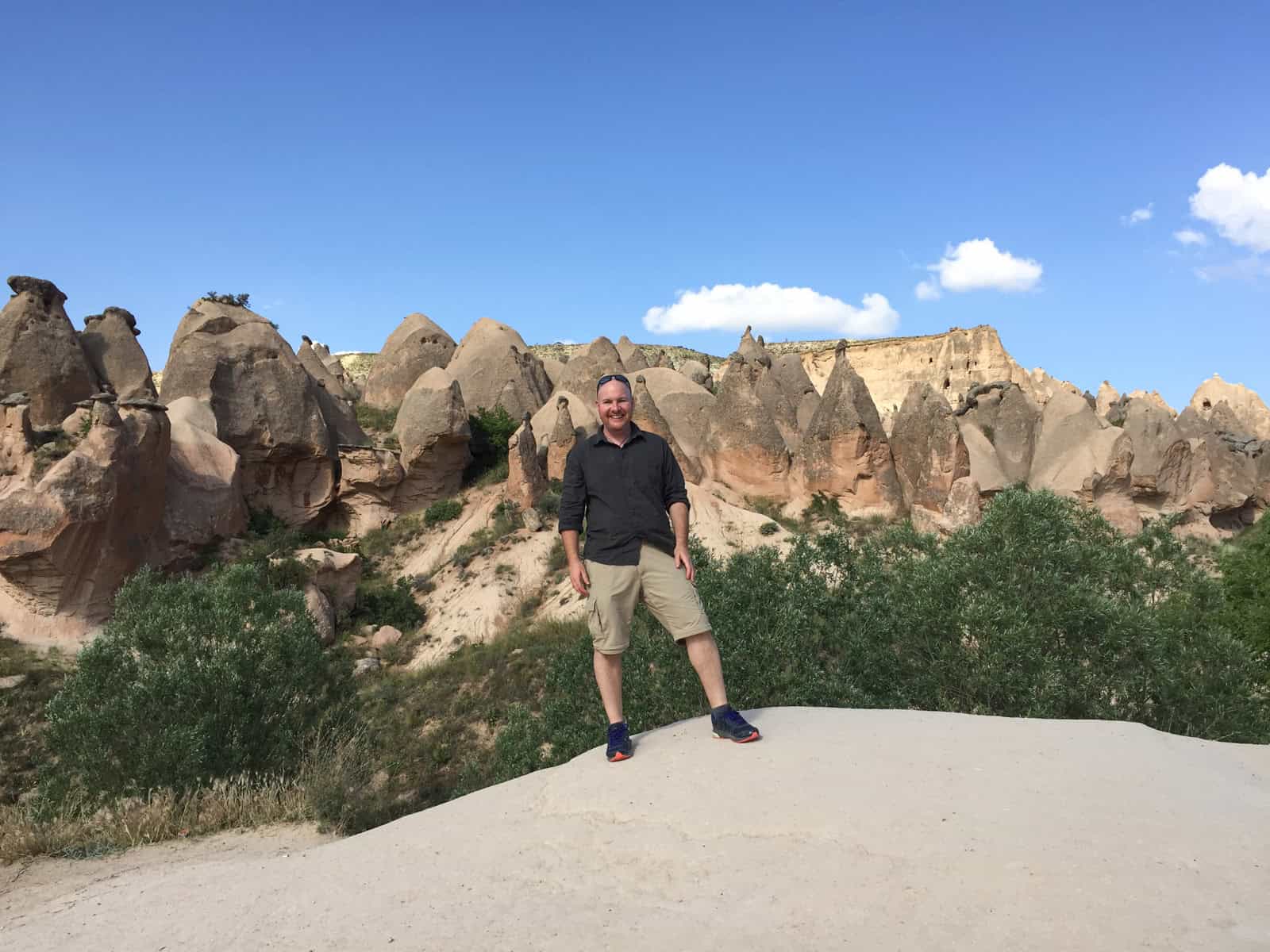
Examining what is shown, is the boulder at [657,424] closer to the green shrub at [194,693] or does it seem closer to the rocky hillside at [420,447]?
the rocky hillside at [420,447]

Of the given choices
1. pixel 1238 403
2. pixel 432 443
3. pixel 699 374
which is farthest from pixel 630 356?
pixel 1238 403

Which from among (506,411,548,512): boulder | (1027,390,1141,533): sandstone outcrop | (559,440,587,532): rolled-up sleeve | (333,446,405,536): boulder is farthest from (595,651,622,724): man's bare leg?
(1027,390,1141,533): sandstone outcrop

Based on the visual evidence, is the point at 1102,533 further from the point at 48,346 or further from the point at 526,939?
the point at 48,346

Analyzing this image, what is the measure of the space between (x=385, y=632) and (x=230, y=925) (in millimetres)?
13767

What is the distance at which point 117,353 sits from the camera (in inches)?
768

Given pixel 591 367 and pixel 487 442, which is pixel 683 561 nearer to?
pixel 487 442

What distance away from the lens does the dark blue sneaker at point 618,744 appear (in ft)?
12.3

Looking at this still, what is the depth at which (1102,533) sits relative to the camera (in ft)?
31.7

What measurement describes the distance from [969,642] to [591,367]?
18.0m

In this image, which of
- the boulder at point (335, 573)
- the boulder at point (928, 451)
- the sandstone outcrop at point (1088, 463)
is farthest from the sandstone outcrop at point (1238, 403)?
the boulder at point (335, 573)

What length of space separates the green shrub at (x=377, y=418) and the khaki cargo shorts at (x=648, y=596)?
802 inches

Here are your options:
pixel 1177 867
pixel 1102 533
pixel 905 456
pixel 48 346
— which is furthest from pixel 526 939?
pixel 48 346

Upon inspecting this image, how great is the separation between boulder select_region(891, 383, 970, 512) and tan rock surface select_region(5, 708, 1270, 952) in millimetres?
15467

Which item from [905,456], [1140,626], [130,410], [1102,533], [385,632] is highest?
[130,410]
